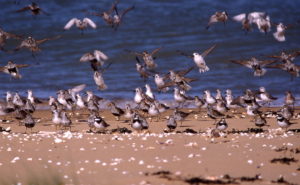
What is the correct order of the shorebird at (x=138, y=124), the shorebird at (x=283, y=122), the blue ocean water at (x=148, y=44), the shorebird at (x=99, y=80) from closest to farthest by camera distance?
1. the shorebird at (x=283, y=122)
2. the shorebird at (x=138, y=124)
3. the shorebird at (x=99, y=80)
4. the blue ocean water at (x=148, y=44)

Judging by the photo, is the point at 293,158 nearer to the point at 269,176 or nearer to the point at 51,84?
the point at 269,176

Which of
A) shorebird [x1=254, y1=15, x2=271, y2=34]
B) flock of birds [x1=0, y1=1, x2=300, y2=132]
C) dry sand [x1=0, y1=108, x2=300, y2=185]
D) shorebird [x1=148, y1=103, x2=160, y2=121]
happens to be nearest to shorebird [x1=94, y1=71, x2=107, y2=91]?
flock of birds [x1=0, y1=1, x2=300, y2=132]

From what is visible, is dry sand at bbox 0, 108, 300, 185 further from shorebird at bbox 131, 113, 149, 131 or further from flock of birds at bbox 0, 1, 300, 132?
flock of birds at bbox 0, 1, 300, 132

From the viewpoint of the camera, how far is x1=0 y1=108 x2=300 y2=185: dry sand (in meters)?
9.61

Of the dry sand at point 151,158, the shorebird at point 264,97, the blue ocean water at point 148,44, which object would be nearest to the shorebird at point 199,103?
the shorebird at point 264,97

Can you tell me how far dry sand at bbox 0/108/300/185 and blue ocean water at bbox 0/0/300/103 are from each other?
7888 millimetres

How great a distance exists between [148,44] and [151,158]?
18.2 meters

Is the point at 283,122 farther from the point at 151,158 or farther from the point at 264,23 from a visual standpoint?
the point at 264,23

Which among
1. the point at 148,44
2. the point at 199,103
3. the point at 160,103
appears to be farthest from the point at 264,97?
the point at 148,44

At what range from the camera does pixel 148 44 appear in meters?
28.9

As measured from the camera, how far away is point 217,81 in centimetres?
2208

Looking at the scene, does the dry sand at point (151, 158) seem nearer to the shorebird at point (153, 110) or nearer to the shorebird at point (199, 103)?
the shorebird at point (153, 110)

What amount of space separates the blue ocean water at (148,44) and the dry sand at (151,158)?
7.89m

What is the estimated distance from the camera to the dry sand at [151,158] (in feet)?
31.5
